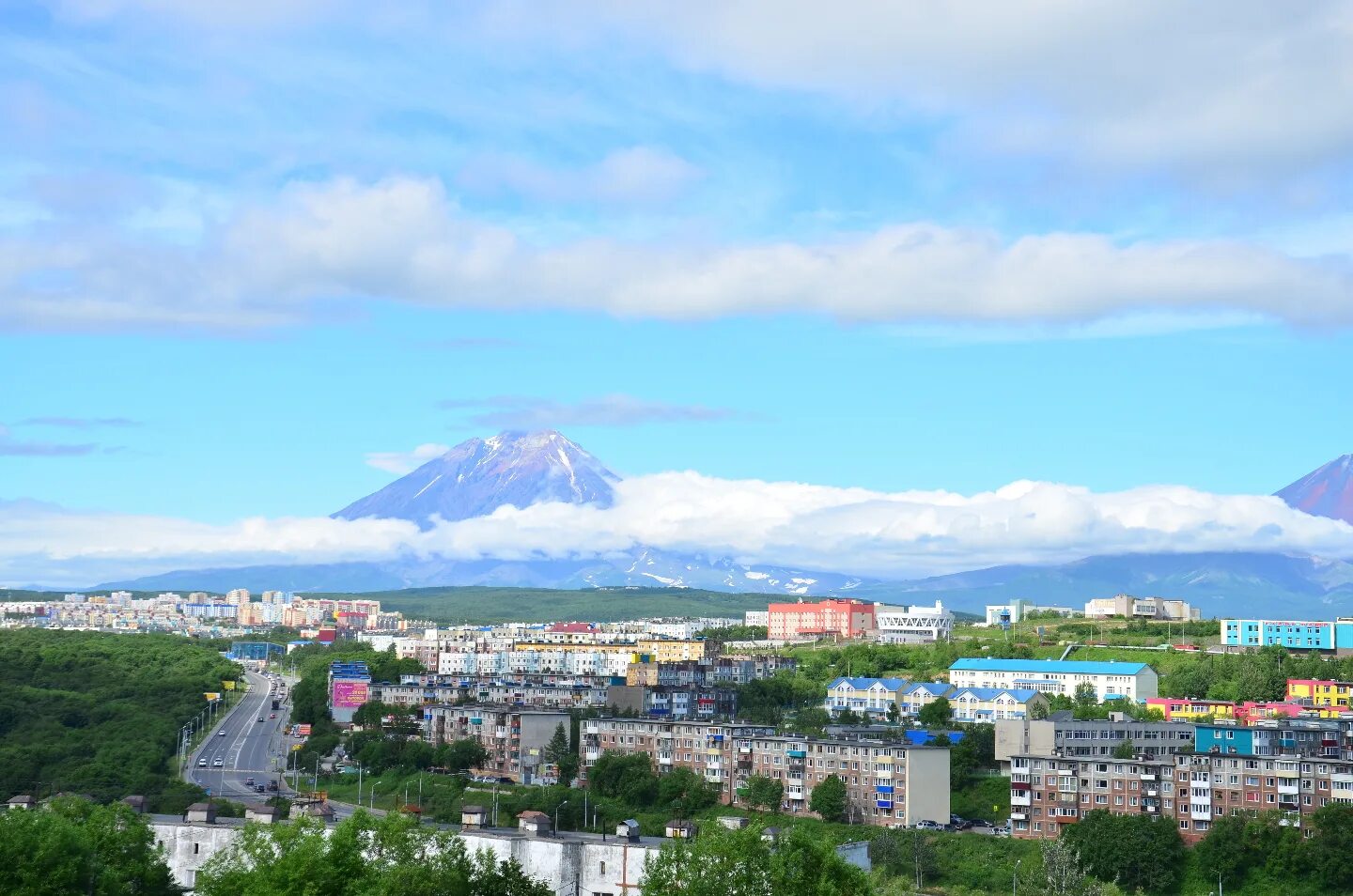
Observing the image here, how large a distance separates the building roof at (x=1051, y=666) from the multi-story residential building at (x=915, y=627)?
51.5 feet

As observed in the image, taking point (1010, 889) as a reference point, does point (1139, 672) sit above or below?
above

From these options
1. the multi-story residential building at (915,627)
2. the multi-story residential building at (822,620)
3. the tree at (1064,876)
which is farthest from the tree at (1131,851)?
the multi-story residential building at (822,620)

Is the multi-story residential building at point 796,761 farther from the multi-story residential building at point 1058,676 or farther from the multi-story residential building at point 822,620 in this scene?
the multi-story residential building at point 822,620

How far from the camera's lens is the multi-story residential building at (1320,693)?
60.8 m

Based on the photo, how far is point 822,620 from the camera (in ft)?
343

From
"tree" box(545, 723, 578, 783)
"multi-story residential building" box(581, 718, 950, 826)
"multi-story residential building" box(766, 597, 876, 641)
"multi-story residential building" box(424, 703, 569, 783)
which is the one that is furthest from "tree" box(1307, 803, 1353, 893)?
"multi-story residential building" box(766, 597, 876, 641)

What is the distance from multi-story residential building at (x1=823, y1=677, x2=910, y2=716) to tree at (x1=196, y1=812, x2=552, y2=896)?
1522 inches

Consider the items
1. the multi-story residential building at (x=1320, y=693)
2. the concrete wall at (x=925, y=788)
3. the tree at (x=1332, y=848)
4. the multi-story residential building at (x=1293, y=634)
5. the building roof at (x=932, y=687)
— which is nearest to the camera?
the tree at (x=1332, y=848)

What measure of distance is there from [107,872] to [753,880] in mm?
10445

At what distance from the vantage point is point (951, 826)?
47.1m

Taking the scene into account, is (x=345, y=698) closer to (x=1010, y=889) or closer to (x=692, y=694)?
(x=692, y=694)

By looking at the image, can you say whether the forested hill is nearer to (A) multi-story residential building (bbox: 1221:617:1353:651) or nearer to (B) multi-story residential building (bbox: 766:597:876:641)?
(B) multi-story residential building (bbox: 766:597:876:641)

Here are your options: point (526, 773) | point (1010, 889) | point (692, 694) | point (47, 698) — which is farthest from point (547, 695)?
point (1010, 889)

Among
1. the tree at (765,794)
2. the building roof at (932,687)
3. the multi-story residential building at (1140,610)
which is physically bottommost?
the tree at (765,794)
